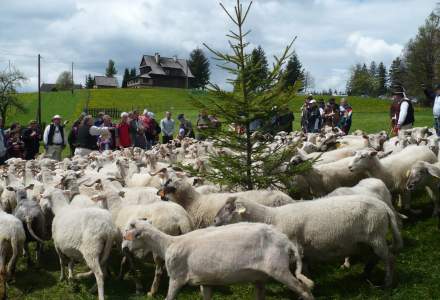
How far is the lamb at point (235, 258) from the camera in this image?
213 inches

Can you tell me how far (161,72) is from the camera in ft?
377

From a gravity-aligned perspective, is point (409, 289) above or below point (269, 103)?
below

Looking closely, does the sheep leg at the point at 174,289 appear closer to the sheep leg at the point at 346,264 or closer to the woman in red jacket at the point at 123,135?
the sheep leg at the point at 346,264

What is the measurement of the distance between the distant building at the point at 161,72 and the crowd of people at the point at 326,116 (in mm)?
95195

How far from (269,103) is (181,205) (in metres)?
2.30

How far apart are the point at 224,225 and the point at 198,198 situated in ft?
6.78

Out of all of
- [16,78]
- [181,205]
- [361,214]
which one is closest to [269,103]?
[181,205]

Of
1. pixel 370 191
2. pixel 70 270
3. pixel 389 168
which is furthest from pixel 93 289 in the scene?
pixel 389 168

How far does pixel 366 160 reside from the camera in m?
9.48

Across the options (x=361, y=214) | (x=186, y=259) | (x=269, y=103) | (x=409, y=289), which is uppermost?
(x=269, y=103)

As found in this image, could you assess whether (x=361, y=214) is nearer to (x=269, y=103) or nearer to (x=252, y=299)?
(x=252, y=299)

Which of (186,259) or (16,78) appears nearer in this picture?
(186,259)

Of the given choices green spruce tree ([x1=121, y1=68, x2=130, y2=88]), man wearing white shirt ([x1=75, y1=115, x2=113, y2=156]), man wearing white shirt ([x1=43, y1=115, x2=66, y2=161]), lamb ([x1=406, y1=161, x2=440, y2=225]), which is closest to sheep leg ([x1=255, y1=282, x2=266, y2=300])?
lamb ([x1=406, y1=161, x2=440, y2=225])

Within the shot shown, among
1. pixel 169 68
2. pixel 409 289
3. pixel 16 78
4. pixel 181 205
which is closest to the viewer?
pixel 409 289
